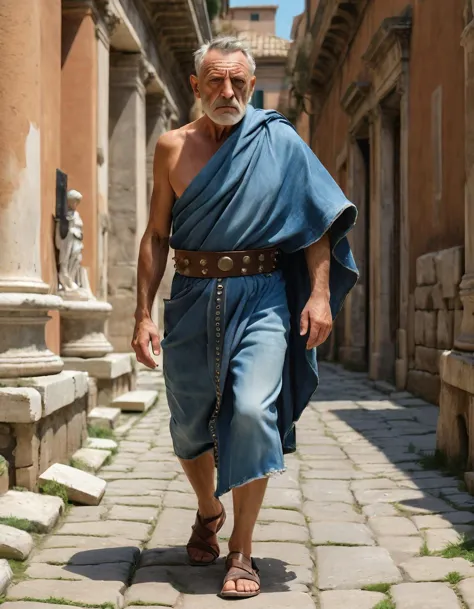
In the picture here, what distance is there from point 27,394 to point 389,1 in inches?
347

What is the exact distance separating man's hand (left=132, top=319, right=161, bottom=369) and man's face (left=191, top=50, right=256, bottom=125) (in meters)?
0.82

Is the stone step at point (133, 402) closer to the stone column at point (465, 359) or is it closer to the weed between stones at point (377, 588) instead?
the stone column at point (465, 359)

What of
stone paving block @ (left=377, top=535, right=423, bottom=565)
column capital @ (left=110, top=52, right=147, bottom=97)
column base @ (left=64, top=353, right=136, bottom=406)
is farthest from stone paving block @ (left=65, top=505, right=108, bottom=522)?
column capital @ (left=110, top=52, right=147, bottom=97)

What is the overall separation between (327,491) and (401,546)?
4.11 ft

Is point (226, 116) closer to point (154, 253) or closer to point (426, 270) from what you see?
point (154, 253)

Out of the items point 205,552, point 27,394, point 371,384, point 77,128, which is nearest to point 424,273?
point 371,384

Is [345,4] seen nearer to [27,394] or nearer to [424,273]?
[424,273]

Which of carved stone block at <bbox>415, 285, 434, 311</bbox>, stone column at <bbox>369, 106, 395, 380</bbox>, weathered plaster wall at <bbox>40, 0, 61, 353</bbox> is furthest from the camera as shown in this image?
stone column at <bbox>369, 106, 395, 380</bbox>

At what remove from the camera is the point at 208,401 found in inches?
136

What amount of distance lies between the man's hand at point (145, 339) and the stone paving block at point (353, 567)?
102 cm

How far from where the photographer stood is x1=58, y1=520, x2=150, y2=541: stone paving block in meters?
4.15

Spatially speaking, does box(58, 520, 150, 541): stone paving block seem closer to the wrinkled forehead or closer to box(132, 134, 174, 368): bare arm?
box(132, 134, 174, 368): bare arm

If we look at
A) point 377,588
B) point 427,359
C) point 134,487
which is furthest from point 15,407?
point 427,359

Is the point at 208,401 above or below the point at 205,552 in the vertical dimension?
above
